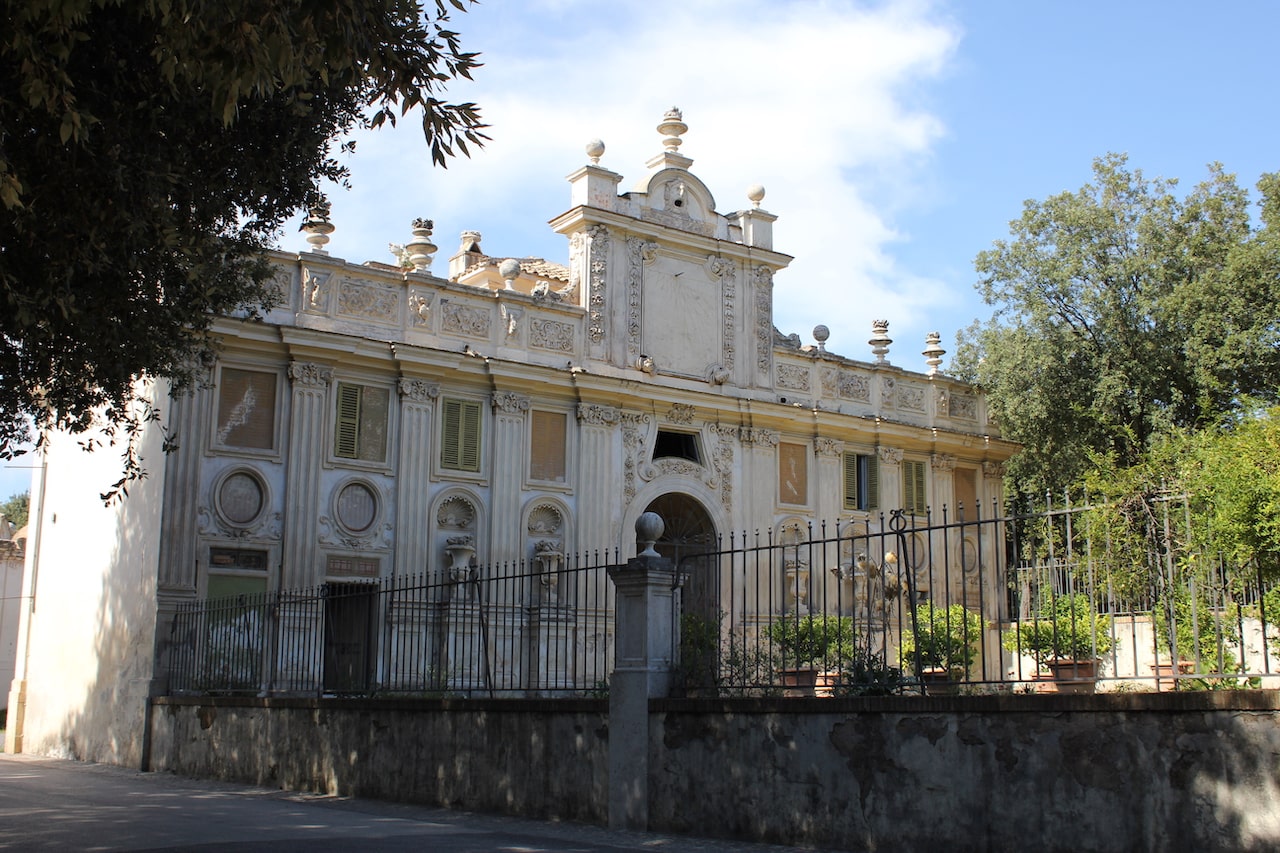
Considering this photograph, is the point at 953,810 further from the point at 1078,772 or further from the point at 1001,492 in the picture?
the point at 1001,492

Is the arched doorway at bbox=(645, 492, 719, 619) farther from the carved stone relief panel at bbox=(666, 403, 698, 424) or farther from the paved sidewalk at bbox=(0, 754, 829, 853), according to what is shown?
the paved sidewalk at bbox=(0, 754, 829, 853)

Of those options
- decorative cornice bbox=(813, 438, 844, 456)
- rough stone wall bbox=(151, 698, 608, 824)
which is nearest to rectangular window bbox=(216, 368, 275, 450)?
rough stone wall bbox=(151, 698, 608, 824)

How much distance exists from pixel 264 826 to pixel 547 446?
1295 centimetres

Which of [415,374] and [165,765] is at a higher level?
[415,374]

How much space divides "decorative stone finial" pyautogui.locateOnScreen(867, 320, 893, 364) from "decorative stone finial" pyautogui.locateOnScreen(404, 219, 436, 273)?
10.4 m

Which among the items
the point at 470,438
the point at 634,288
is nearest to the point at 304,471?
the point at 470,438

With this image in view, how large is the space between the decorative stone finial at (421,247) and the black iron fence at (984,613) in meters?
7.21

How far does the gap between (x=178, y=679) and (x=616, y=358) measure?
385 inches

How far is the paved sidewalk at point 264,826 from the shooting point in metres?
9.92

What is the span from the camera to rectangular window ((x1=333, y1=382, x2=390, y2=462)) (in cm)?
2147

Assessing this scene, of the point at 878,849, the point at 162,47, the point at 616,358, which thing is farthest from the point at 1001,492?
the point at 162,47

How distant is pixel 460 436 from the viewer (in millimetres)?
22609

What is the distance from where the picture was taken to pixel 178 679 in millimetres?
18766

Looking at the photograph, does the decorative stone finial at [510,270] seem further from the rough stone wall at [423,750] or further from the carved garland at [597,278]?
the rough stone wall at [423,750]
